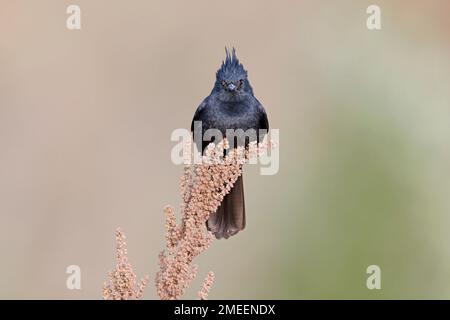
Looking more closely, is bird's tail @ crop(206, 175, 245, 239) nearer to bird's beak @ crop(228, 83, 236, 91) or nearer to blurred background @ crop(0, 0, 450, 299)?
bird's beak @ crop(228, 83, 236, 91)

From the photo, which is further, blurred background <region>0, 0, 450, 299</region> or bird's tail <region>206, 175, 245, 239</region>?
blurred background <region>0, 0, 450, 299</region>

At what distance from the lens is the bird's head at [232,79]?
535 centimetres

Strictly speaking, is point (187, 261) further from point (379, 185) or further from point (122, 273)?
point (379, 185)

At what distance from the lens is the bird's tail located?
15.5 ft

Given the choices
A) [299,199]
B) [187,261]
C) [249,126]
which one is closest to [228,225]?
[249,126]

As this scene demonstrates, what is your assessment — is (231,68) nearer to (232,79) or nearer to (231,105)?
(232,79)

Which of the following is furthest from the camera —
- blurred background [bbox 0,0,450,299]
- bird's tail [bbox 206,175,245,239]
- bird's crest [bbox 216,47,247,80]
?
blurred background [bbox 0,0,450,299]

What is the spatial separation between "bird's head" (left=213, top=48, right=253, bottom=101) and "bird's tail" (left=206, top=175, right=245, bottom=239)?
750 mm

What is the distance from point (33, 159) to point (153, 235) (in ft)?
4.37

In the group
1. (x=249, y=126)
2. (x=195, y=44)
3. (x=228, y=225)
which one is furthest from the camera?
(x=195, y=44)

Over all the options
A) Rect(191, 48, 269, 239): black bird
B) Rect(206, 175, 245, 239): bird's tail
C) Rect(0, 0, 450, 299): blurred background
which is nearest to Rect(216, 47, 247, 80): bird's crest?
Rect(191, 48, 269, 239): black bird

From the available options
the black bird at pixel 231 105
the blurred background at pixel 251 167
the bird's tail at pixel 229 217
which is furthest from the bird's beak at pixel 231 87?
the blurred background at pixel 251 167

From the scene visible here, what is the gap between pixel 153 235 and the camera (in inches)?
255

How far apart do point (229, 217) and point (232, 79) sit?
Result: 3.63 feet
